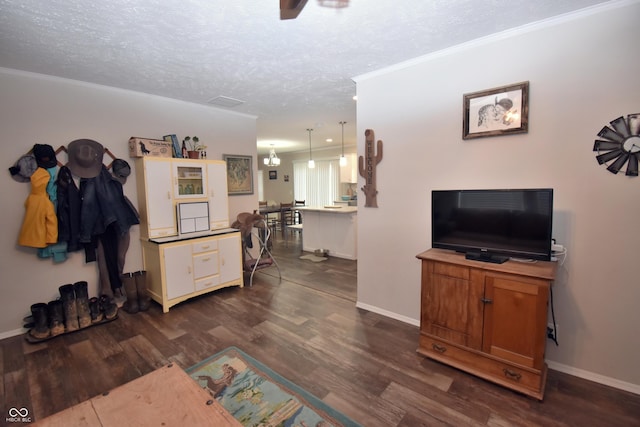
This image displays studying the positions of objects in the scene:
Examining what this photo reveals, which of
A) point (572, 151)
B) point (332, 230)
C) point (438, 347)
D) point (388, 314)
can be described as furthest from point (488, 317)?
point (332, 230)

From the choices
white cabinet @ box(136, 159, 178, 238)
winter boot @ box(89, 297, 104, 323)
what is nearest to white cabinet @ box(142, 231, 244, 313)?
white cabinet @ box(136, 159, 178, 238)

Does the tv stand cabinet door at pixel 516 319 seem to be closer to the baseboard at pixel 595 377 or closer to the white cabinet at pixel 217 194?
the baseboard at pixel 595 377

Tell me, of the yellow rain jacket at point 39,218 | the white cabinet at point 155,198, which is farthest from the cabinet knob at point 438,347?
the yellow rain jacket at point 39,218

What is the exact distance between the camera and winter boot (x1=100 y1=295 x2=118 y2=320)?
2939 mm

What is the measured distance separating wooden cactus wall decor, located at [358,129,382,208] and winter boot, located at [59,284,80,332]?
122 inches

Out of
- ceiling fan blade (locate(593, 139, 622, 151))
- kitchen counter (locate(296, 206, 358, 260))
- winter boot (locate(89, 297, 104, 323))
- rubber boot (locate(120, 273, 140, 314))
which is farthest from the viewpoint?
kitchen counter (locate(296, 206, 358, 260))

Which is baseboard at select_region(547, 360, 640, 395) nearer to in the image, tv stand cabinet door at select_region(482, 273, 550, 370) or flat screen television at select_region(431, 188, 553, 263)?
tv stand cabinet door at select_region(482, 273, 550, 370)

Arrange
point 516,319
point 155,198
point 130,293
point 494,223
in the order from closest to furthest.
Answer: point 516,319 < point 494,223 < point 130,293 < point 155,198

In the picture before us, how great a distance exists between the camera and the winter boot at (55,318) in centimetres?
265

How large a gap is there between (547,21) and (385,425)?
2856mm

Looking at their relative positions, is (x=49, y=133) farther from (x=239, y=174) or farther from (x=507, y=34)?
(x=507, y=34)

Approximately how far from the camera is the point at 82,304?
2795 millimetres

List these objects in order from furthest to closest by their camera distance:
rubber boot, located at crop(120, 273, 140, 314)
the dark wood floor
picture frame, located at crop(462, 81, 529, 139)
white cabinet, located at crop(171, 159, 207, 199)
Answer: white cabinet, located at crop(171, 159, 207, 199), rubber boot, located at crop(120, 273, 140, 314), picture frame, located at crop(462, 81, 529, 139), the dark wood floor

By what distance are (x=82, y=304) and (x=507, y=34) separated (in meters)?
4.45
